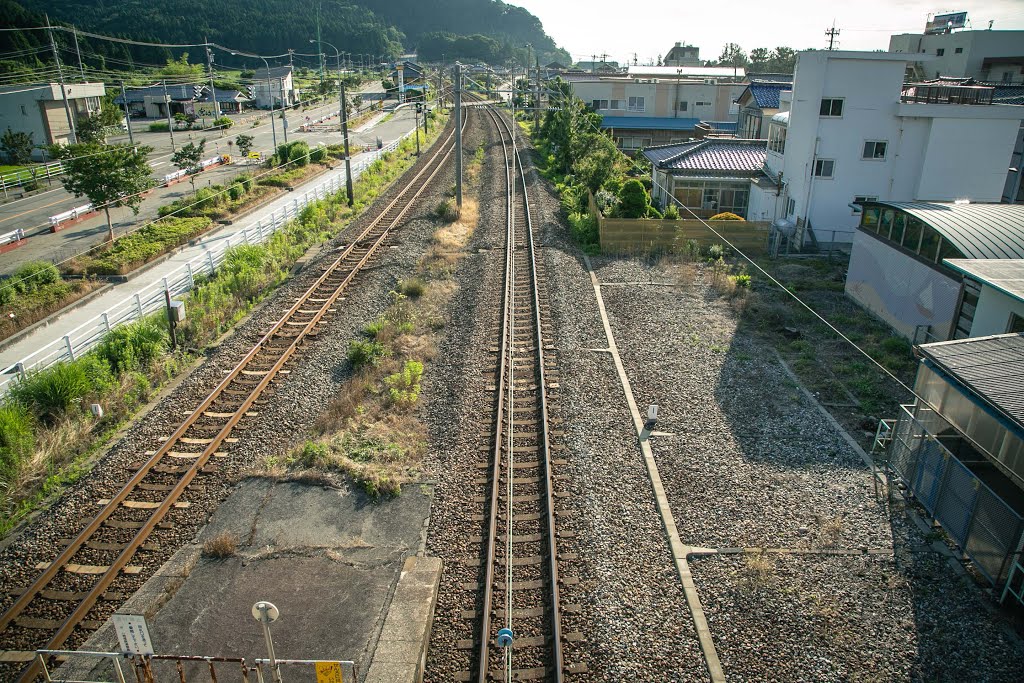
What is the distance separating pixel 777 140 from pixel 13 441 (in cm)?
2675

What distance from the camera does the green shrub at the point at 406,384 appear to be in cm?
1248

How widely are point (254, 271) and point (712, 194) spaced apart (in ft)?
59.6

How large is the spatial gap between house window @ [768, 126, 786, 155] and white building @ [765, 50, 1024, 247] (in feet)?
4.35

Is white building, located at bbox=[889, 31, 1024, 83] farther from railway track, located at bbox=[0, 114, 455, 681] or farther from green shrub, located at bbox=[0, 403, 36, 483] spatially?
green shrub, located at bbox=[0, 403, 36, 483]

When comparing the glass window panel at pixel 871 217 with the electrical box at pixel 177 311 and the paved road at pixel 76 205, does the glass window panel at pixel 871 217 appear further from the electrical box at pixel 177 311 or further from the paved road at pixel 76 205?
the paved road at pixel 76 205

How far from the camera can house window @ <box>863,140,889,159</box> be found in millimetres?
24266

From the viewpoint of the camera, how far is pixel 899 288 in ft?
54.4

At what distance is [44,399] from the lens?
38.6 ft

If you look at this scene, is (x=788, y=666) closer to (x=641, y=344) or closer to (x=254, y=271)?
(x=641, y=344)

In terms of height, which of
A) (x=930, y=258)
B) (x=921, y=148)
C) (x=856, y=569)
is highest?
(x=921, y=148)

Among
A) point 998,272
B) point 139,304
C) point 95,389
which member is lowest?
point 95,389

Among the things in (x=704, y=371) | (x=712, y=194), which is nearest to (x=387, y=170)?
(x=712, y=194)

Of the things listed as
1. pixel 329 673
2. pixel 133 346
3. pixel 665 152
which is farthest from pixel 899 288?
pixel 133 346

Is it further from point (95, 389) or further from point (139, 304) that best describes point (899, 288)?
point (139, 304)
